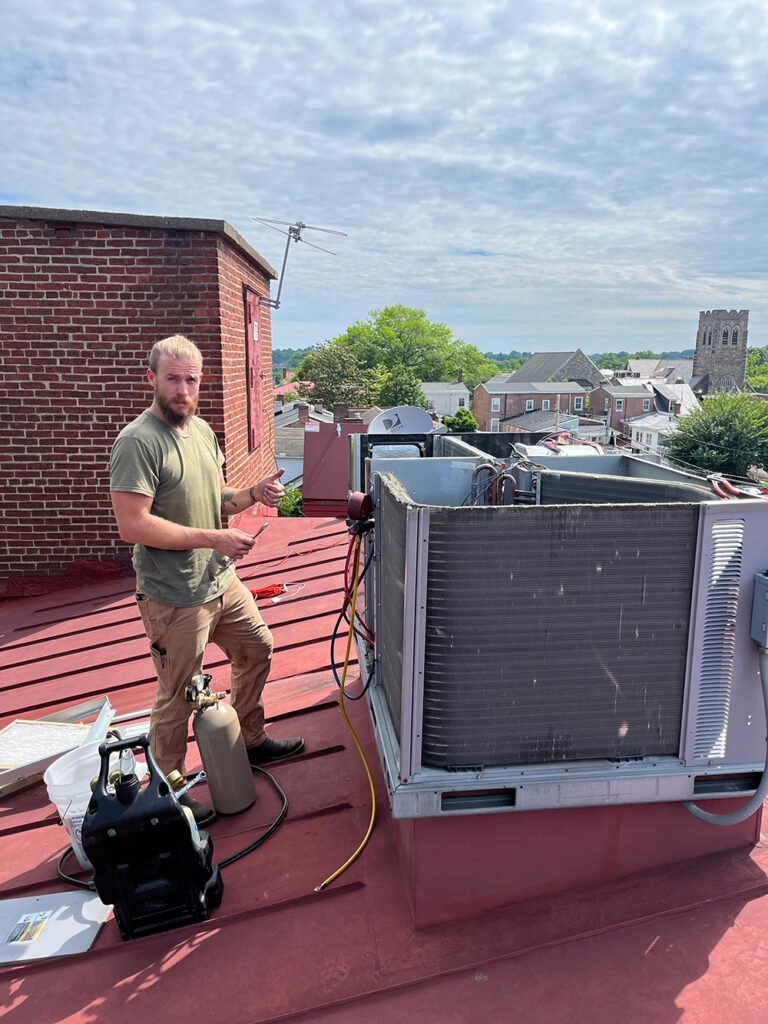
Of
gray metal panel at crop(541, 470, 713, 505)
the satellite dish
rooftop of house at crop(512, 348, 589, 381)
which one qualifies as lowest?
gray metal panel at crop(541, 470, 713, 505)

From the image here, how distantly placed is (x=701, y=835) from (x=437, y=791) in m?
1.09

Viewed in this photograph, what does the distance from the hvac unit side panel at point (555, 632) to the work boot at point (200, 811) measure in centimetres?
127

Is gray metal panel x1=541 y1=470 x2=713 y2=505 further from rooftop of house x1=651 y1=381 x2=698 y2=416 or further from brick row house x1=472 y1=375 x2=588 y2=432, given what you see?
rooftop of house x1=651 y1=381 x2=698 y2=416

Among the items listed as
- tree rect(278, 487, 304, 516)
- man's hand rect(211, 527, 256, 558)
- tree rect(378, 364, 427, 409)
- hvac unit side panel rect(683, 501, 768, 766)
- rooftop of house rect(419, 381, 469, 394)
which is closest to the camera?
hvac unit side panel rect(683, 501, 768, 766)

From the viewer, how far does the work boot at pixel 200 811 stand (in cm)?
286

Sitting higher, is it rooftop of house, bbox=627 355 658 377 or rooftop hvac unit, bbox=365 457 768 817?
rooftop of house, bbox=627 355 658 377

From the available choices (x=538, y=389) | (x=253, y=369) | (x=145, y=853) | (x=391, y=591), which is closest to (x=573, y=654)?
(x=391, y=591)

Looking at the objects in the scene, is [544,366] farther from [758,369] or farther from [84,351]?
[84,351]

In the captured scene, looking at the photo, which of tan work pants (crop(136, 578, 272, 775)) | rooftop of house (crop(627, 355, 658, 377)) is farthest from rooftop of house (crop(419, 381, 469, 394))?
tan work pants (crop(136, 578, 272, 775))

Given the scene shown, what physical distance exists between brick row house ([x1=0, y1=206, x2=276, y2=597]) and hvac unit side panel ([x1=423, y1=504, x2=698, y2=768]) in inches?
196

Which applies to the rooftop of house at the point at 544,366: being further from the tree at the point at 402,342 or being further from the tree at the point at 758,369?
the tree at the point at 758,369

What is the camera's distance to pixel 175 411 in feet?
9.64

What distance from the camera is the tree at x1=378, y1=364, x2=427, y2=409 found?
65.7 meters

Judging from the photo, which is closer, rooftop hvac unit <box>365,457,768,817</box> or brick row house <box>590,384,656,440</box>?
rooftop hvac unit <box>365,457,768,817</box>
